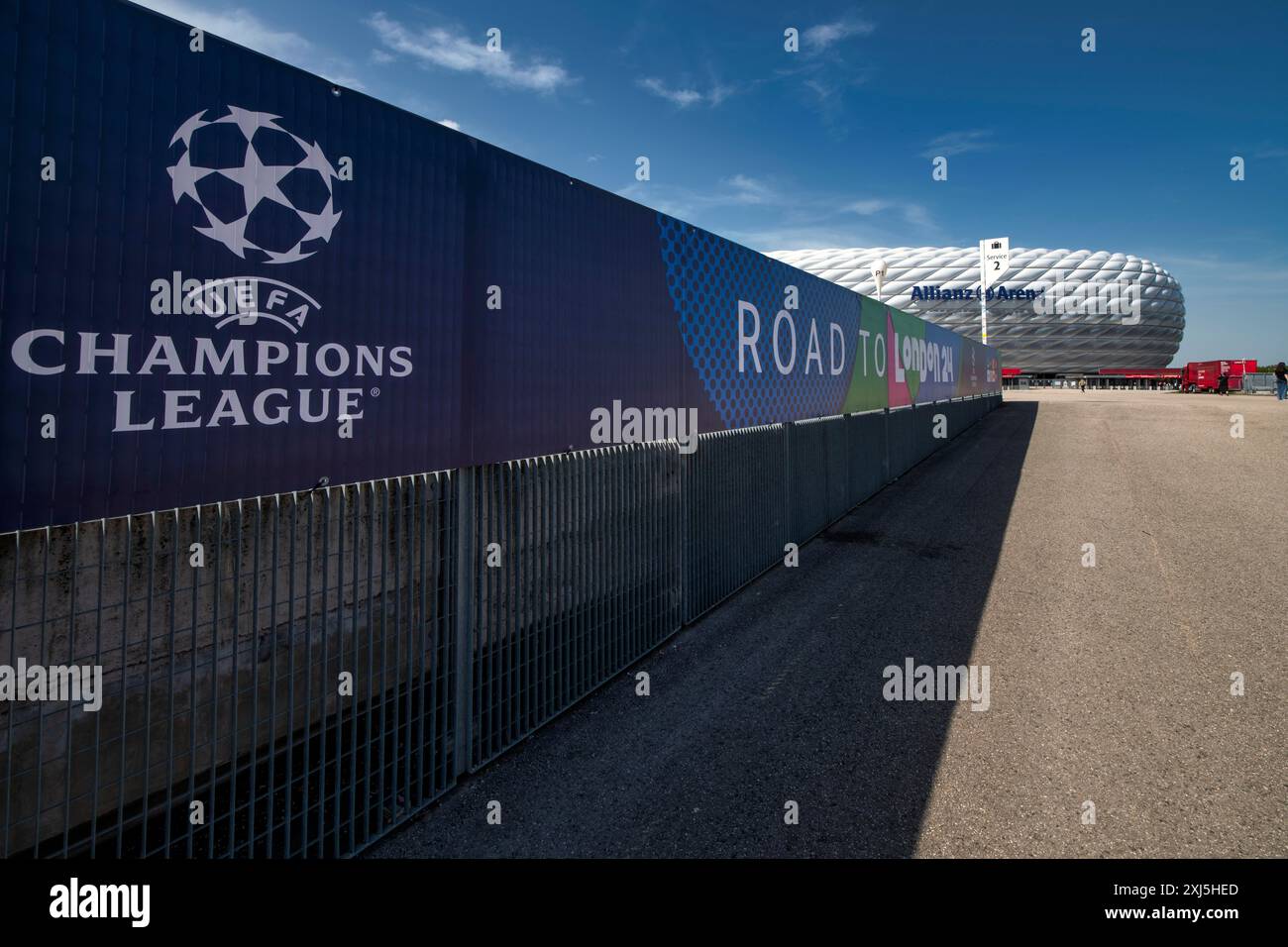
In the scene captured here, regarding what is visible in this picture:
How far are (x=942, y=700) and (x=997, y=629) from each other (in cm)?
194

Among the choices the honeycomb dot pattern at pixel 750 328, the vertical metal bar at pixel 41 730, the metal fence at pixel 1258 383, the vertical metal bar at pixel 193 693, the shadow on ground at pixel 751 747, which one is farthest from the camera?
the metal fence at pixel 1258 383

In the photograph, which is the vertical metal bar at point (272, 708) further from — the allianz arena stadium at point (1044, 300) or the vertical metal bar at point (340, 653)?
the allianz arena stadium at point (1044, 300)

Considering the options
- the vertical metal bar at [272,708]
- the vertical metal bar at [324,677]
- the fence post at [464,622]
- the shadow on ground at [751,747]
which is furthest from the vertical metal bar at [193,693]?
the fence post at [464,622]

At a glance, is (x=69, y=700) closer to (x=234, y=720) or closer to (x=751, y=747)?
(x=234, y=720)

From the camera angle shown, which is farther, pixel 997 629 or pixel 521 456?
pixel 997 629

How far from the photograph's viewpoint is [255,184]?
128 inches

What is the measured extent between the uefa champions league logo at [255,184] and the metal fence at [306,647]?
129cm

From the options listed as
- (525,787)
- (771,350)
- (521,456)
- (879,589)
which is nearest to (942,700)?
(879,589)

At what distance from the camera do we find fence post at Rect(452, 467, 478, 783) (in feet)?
14.2

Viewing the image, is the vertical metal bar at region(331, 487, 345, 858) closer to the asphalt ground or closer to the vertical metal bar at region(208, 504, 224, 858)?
the asphalt ground

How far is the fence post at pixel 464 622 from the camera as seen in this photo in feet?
14.2

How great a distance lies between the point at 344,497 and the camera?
Result: 3680 mm

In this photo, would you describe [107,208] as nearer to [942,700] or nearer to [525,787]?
[525,787]

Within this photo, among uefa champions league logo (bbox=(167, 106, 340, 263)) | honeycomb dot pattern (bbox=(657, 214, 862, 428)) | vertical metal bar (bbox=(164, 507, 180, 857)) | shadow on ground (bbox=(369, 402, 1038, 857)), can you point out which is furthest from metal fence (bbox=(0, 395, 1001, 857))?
honeycomb dot pattern (bbox=(657, 214, 862, 428))
